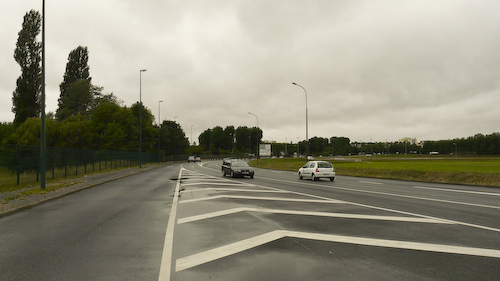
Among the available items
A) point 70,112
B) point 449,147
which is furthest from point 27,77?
point 449,147

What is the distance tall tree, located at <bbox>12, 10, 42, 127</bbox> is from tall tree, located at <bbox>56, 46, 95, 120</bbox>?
978 centimetres

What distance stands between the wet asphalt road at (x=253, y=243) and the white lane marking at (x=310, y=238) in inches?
0.7

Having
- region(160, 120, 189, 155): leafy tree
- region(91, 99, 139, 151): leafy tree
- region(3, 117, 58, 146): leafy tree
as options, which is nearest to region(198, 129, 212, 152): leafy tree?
region(160, 120, 189, 155): leafy tree

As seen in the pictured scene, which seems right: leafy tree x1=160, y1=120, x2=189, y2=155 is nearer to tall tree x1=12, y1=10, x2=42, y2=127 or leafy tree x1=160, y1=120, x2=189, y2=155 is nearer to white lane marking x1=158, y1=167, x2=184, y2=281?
tall tree x1=12, y1=10, x2=42, y2=127

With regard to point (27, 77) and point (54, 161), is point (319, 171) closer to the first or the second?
point (54, 161)

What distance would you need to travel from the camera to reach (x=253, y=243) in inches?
227

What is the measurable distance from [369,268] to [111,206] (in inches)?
346

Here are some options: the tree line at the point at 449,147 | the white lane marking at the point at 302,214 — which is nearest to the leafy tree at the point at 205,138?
the tree line at the point at 449,147

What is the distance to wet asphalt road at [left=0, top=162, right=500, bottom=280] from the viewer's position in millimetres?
4355

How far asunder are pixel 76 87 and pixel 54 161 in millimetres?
48105

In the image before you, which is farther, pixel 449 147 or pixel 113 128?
pixel 449 147

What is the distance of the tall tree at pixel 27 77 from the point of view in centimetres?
5284

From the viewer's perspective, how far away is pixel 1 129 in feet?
182

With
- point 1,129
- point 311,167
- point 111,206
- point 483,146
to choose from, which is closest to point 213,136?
point 1,129
